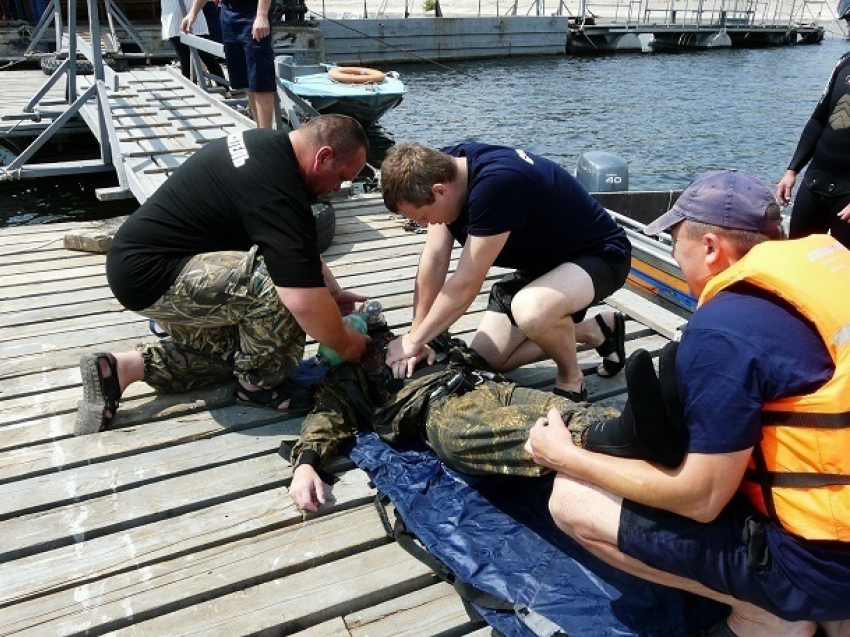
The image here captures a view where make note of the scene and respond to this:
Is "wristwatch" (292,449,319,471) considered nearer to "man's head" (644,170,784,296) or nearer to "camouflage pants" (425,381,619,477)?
"camouflage pants" (425,381,619,477)

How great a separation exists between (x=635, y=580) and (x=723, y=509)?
0.52m

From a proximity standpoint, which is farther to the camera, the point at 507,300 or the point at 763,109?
the point at 763,109

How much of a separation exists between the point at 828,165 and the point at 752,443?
3.20 m

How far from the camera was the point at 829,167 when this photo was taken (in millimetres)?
4156

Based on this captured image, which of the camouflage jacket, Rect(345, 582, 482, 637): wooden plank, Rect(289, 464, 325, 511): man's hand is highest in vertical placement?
the camouflage jacket

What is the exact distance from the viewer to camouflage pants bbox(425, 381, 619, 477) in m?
2.37

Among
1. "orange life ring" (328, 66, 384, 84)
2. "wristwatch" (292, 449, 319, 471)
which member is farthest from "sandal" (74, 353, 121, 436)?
"orange life ring" (328, 66, 384, 84)

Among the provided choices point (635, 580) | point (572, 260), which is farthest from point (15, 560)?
point (572, 260)

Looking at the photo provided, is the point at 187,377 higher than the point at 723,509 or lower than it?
lower

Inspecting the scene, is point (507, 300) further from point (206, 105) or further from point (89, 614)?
point (206, 105)

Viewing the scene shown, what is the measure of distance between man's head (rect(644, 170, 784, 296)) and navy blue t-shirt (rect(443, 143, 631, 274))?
990 mm

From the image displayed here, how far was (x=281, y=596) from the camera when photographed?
2219 millimetres

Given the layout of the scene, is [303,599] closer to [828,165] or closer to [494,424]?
[494,424]

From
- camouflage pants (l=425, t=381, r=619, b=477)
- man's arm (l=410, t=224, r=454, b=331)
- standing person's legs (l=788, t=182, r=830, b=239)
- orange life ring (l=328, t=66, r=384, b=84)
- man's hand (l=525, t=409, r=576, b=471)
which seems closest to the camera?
man's hand (l=525, t=409, r=576, b=471)
